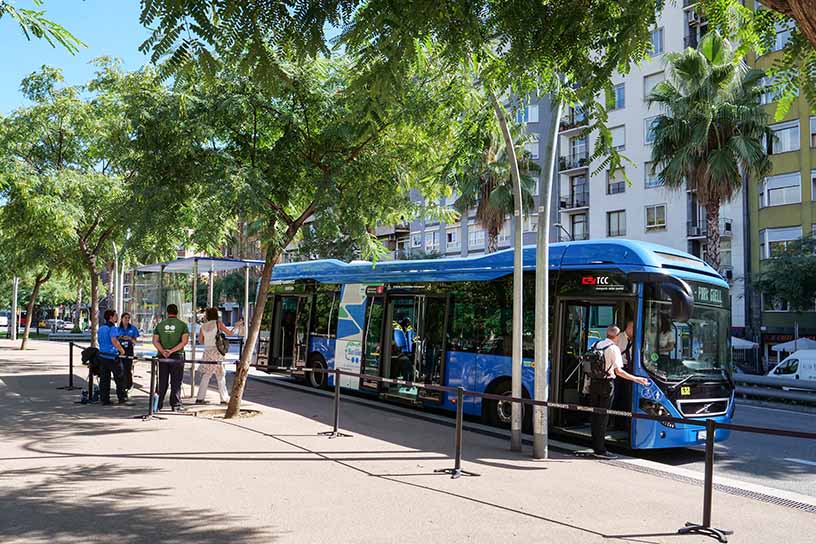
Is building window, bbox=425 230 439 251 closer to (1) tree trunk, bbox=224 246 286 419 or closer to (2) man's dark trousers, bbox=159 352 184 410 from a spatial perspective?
(1) tree trunk, bbox=224 246 286 419

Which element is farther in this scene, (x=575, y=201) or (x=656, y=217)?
(x=575, y=201)

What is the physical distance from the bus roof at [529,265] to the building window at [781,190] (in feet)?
92.2

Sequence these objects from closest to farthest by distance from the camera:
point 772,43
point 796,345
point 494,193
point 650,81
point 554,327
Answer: point 772,43 → point 554,327 → point 796,345 → point 494,193 → point 650,81

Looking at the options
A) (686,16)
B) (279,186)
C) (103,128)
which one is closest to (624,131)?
(686,16)

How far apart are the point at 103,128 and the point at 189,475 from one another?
13.1 m

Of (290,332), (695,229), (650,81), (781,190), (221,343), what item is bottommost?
(221,343)

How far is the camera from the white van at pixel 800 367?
23759 millimetres

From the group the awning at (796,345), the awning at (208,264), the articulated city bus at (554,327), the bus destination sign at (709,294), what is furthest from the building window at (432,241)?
the bus destination sign at (709,294)

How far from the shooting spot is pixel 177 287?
1897 cm

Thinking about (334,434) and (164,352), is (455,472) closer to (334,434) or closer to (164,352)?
(334,434)

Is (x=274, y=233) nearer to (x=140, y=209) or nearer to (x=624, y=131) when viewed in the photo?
(x=140, y=209)

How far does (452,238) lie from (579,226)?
12.5 m

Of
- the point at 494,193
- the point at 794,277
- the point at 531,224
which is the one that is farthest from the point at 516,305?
the point at 531,224

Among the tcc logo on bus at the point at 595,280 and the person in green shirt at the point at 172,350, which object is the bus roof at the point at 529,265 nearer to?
the tcc logo on bus at the point at 595,280
